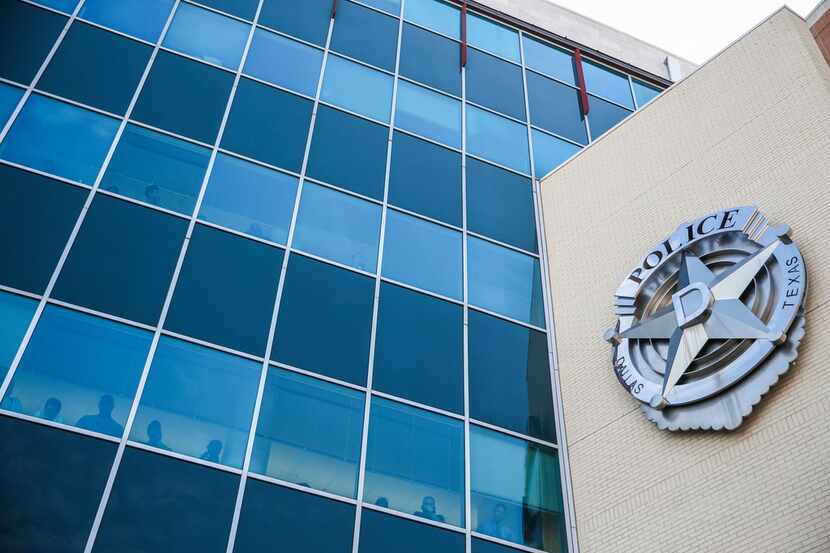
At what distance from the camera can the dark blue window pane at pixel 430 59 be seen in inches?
858

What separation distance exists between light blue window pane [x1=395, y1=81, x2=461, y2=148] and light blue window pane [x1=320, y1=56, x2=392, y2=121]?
0.36 metres

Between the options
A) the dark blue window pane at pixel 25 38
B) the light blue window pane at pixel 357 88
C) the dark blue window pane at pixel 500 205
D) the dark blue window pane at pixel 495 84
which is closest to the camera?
the dark blue window pane at pixel 25 38

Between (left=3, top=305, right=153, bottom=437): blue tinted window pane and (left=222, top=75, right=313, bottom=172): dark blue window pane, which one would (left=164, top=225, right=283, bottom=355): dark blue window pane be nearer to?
(left=3, top=305, right=153, bottom=437): blue tinted window pane

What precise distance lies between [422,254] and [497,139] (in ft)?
16.0

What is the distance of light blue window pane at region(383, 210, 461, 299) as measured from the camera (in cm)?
1723

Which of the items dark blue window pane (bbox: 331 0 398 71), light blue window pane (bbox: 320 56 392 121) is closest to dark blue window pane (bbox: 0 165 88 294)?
light blue window pane (bbox: 320 56 392 121)

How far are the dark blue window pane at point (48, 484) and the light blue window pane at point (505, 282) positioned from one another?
318 inches

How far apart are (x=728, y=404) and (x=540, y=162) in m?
9.63

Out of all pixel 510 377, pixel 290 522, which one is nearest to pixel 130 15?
pixel 510 377

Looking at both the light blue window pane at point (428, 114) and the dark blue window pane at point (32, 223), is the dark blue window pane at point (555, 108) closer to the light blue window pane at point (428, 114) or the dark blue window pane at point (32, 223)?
the light blue window pane at point (428, 114)

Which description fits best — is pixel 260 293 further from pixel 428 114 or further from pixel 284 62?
pixel 428 114

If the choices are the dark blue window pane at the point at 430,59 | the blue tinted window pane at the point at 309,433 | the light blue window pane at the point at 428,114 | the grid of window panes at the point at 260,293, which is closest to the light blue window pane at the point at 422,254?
the grid of window panes at the point at 260,293

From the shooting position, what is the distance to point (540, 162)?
21.4 meters

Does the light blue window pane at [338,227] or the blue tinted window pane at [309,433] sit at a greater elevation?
the light blue window pane at [338,227]
